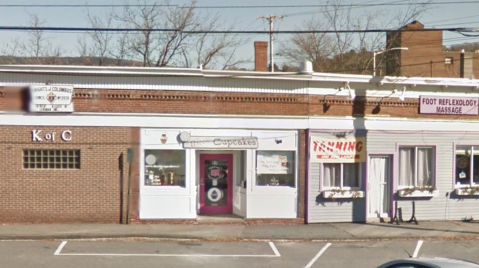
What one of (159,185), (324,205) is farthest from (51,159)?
(324,205)

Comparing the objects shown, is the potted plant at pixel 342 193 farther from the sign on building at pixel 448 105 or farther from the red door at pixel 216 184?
the sign on building at pixel 448 105

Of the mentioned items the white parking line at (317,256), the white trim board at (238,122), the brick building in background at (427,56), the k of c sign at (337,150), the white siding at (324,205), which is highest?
the brick building in background at (427,56)

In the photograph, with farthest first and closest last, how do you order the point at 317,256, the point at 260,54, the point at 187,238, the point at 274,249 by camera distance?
the point at 260,54, the point at 187,238, the point at 274,249, the point at 317,256

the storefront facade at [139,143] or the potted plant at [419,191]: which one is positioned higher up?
the storefront facade at [139,143]

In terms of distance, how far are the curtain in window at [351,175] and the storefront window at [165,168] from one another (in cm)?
492

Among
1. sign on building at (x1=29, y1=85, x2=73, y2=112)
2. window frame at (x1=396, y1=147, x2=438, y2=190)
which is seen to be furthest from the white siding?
sign on building at (x1=29, y1=85, x2=73, y2=112)

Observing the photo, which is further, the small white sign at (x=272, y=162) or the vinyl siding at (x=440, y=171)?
the vinyl siding at (x=440, y=171)

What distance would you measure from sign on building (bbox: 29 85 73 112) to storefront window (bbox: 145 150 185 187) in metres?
2.58

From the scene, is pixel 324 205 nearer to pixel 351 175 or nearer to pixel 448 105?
pixel 351 175

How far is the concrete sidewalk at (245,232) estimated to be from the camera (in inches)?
543

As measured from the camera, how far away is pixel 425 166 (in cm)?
1716

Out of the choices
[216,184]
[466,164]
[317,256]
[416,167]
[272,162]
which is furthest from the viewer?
[466,164]

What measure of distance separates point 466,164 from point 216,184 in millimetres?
8050

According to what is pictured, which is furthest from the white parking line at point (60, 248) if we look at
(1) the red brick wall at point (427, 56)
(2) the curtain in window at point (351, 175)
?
(1) the red brick wall at point (427, 56)
